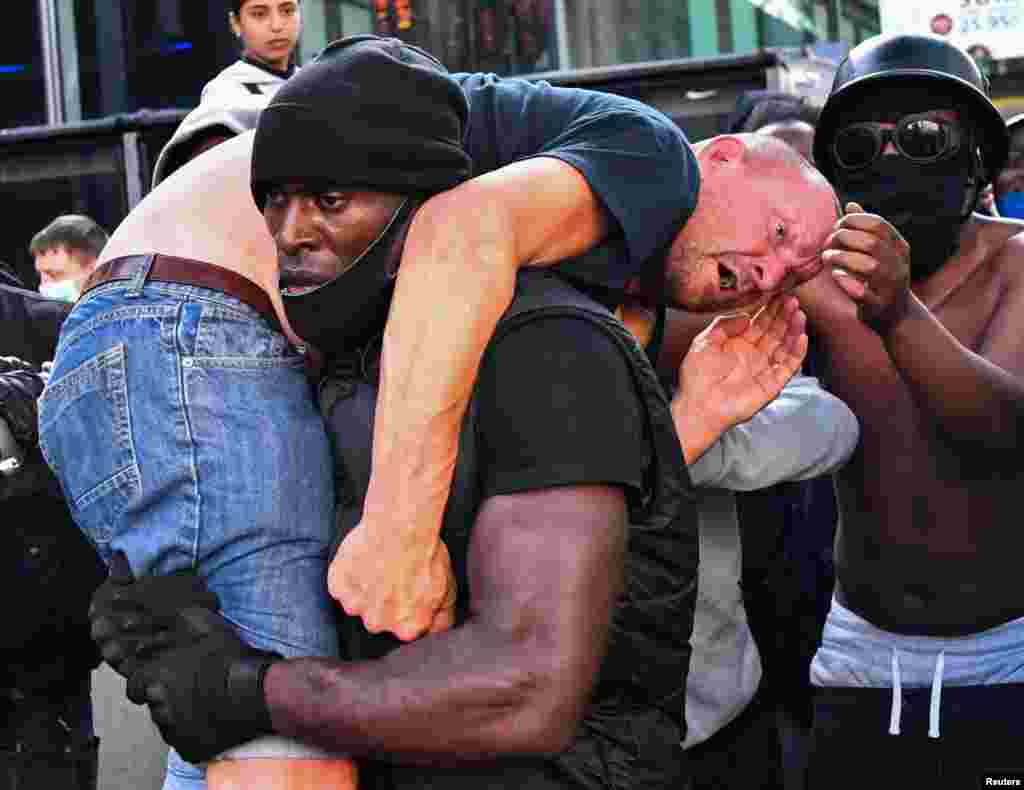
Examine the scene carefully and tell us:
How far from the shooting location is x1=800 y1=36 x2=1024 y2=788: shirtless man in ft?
11.5

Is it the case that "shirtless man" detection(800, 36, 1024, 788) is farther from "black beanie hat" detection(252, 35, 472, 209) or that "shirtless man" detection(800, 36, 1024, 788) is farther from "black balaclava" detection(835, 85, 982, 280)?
"black beanie hat" detection(252, 35, 472, 209)

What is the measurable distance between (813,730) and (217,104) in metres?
1.84

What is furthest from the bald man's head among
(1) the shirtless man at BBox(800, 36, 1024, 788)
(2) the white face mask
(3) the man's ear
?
(2) the white face mask

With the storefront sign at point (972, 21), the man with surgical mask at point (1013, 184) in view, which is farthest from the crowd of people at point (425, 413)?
the storefront sign at point (972, 21)

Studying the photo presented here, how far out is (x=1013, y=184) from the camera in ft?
17.8

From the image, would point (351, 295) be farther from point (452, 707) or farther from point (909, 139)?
point (909, 139)

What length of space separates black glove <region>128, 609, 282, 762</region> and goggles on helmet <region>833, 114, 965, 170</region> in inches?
79.3

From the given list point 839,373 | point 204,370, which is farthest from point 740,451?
point 204,370

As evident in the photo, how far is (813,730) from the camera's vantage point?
3.76 meters

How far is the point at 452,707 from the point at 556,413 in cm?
41

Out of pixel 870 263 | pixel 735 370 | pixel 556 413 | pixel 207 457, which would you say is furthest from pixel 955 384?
pixel 207 457

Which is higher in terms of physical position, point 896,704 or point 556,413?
point 556,413

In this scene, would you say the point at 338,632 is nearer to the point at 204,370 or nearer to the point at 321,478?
the point at 321,478

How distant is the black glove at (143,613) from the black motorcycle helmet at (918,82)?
2034 mm
